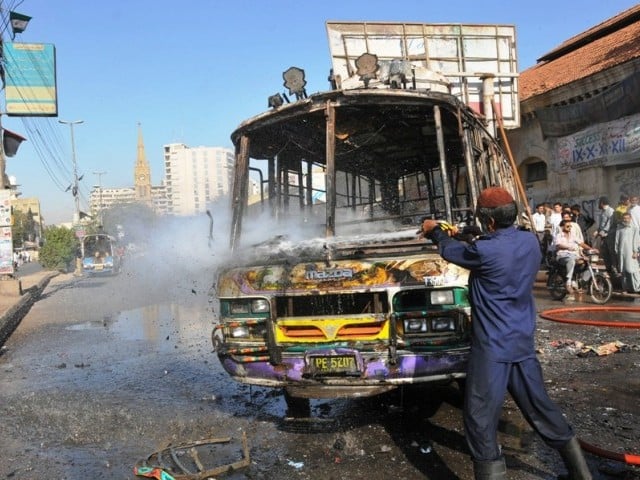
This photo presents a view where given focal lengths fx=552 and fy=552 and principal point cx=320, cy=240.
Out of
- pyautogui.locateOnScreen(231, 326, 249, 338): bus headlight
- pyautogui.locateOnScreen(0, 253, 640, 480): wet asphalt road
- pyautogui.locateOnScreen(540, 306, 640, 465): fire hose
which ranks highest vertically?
pyautogui.locateOnScreen(231, 326, 249, 338): bus headlight

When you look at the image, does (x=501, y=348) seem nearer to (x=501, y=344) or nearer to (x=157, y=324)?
(x=501, y=344)

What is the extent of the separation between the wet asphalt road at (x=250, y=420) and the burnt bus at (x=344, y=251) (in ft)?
1.49

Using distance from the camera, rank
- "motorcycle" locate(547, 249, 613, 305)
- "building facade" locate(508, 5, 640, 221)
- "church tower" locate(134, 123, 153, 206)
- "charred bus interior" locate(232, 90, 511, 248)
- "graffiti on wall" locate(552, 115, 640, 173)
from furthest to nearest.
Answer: "church tower" locate(134, 123, 153, 206), "building facade" locate(508, 5, 640, 221), "graffiti on wall" locate(552, 115, 640, 173), "motorcycle" locate(547, 249, 613, 305), "charred bus interior" locate(232, 90, 511, 248)

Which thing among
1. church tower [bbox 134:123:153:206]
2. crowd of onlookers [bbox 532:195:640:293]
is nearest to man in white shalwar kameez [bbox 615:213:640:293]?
crowd of onlookers [bbox 532:195:640:293]

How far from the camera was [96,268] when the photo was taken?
28.4 m

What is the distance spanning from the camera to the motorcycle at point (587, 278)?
9.90 meters

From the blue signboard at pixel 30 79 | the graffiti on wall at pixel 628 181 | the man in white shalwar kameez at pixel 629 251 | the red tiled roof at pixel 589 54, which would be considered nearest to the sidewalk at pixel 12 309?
the blue signboard at pixel 30 79

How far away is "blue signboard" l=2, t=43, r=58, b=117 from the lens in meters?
17.9

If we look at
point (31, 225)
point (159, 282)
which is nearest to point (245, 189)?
point (159, 282)

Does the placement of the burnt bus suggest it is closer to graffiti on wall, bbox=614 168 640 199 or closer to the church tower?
graffiti on wall, bbox=614 168 640 199

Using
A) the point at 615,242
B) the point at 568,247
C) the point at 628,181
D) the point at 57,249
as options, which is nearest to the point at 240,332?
the point at 568,247

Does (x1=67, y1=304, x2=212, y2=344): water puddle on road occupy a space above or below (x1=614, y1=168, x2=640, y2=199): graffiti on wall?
below

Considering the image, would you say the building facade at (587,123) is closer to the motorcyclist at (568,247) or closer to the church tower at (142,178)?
the motorcyclist at (568,247)

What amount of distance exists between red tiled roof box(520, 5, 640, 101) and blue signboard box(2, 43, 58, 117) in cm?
1578
